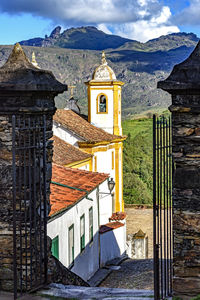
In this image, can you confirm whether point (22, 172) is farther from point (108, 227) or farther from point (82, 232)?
A: point (108, 227)

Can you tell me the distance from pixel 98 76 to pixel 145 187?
10299 mm

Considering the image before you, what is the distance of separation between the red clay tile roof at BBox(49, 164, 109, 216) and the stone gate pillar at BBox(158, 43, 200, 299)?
5.15 m

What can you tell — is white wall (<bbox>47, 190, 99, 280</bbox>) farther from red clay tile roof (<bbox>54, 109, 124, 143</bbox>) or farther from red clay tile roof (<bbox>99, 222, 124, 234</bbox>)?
red clay tile roof (<bbox>54, 109, 124, 143</bbox>)

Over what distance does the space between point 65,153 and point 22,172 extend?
17.7 m

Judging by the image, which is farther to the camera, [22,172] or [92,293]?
[92,293]

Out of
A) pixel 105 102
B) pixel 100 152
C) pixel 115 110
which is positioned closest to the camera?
pixel 100 152

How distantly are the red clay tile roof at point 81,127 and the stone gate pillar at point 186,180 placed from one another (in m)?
21.2

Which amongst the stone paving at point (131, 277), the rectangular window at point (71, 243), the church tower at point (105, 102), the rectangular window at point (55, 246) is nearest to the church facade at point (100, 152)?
the church tower at point (105, 102)

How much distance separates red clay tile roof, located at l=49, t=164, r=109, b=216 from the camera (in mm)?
11914

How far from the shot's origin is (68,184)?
545 inches

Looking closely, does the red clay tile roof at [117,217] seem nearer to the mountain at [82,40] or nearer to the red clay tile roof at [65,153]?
the red clay tile roof at [65,153]

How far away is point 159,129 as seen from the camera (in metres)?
6.29

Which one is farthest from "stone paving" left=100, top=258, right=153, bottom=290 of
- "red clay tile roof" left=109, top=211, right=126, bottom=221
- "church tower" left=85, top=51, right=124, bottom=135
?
"church tower" left=85, top=51, right=124, bottom=135

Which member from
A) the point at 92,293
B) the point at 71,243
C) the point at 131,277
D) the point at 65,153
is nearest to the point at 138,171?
the point at 65,153
